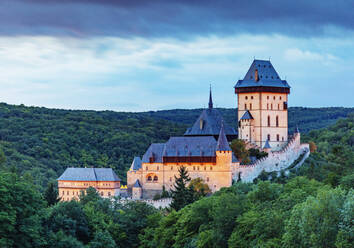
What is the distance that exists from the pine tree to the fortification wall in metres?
6.47

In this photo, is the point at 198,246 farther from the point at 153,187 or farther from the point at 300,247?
the point at 153,187

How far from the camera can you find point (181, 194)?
278 feet

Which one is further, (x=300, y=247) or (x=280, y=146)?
(x=280, y=146)

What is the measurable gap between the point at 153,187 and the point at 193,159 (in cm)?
622

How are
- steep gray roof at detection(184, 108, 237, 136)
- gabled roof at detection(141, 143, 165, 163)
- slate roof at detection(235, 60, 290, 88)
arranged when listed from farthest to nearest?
1. slate roof at detection(235, 60, 290, 88)
2. steep gray roof at detection(184, 108, 237, 136)
3. gabled roof at detection(141, 143, 165, 163)

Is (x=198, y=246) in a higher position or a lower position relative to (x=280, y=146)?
lower

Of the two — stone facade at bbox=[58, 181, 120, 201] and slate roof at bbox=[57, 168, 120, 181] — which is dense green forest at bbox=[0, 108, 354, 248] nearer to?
A: stone facade at bbox=[58, 181, 120, 201]

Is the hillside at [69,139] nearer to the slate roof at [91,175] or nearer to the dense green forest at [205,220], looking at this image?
the slate roof at [91,175]

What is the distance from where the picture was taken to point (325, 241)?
4303cm

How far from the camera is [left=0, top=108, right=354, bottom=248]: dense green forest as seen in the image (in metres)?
44.1

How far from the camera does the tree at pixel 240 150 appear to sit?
9594cm

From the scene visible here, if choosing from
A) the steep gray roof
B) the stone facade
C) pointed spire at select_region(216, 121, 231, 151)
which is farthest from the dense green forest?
the steep gray roof

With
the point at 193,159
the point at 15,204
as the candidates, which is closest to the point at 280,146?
the point at 193,159

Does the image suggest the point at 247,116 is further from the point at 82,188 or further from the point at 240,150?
the point at 82,188
